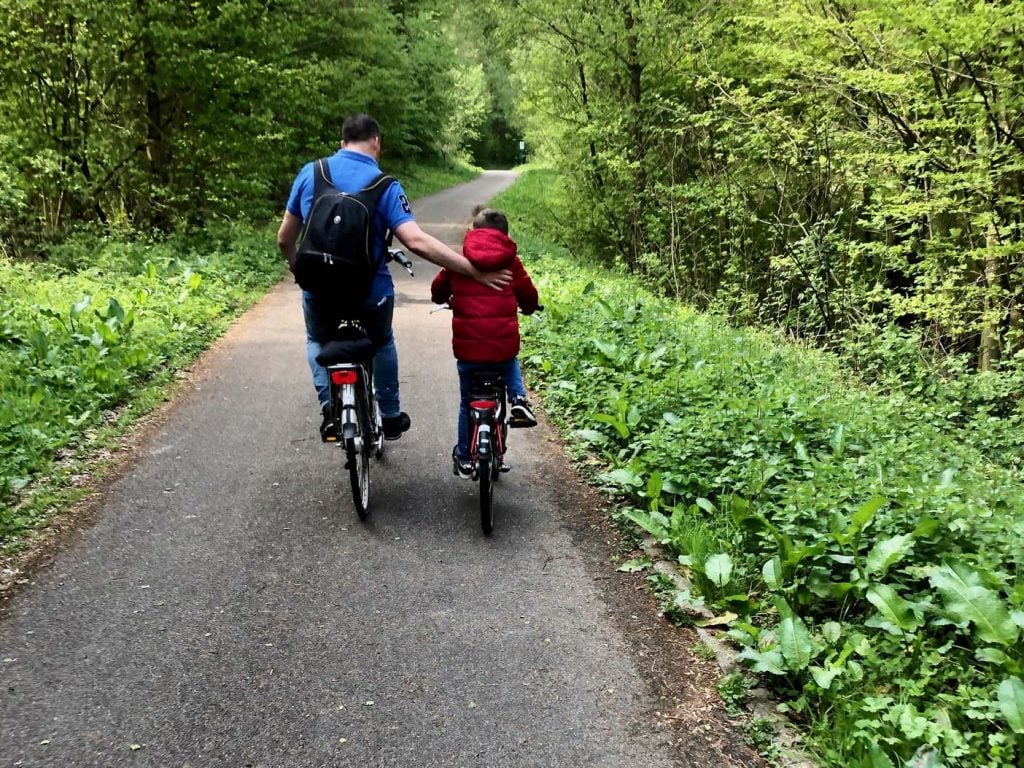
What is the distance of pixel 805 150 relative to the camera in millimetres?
11000

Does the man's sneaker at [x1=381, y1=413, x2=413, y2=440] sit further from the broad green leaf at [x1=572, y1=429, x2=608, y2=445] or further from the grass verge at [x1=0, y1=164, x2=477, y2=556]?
the grass verge at [x1=0, y1=164, x2=477, y2=556]

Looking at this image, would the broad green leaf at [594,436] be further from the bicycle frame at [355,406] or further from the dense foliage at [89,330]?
the dense foliage at [89,330]

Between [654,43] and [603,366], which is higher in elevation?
[654,43]

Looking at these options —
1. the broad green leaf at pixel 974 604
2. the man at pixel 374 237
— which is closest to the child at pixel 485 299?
the man at pixel 374 237

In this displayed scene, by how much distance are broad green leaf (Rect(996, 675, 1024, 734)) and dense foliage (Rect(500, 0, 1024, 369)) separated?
6.73m

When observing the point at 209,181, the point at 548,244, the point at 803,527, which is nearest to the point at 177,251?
the point at 209,181

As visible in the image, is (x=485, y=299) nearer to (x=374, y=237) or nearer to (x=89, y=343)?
(x=374, y=237)

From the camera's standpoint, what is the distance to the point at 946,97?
891 centimetres

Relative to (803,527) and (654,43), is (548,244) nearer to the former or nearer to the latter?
(654,43)

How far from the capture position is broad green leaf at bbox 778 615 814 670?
10.2ft

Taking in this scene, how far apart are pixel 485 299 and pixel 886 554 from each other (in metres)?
2.49

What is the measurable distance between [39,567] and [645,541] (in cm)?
338

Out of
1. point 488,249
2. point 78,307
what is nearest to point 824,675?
point 488,249

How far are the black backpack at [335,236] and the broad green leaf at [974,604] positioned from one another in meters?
3.23
